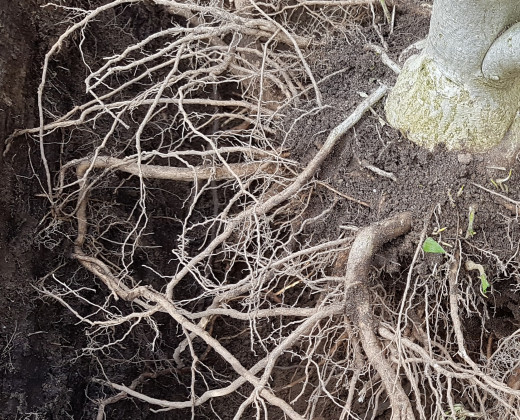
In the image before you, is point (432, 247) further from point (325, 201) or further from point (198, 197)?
point (198, 197)

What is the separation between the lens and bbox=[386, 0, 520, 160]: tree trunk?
1035 millimetres

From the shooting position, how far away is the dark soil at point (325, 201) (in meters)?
1.27

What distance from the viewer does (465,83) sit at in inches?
46.1

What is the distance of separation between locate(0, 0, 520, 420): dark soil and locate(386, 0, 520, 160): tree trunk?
5cm

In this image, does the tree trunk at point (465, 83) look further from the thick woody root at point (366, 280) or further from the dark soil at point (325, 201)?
the thick woody root at point (366, 280)

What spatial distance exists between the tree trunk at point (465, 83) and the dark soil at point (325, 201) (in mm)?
51

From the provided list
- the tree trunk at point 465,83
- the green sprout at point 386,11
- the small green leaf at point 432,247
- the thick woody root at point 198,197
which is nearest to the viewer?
the tree trunk at point 465,83

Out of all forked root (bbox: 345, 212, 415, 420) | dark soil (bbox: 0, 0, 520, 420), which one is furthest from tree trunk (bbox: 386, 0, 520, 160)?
forked root (bbox: 345, 212, 415, 420)

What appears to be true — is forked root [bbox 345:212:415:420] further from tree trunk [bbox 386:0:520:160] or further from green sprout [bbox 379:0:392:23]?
green sprout [bbox 379:0:392:23]

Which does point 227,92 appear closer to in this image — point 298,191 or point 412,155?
point 298,191

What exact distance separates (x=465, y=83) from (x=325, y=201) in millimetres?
461

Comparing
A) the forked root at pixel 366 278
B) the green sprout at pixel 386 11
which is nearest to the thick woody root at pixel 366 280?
the forked root at pixel 366 278

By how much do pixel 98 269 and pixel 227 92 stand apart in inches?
30.5

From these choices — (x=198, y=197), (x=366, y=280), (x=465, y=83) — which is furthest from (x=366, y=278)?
(x=198, y=197)
